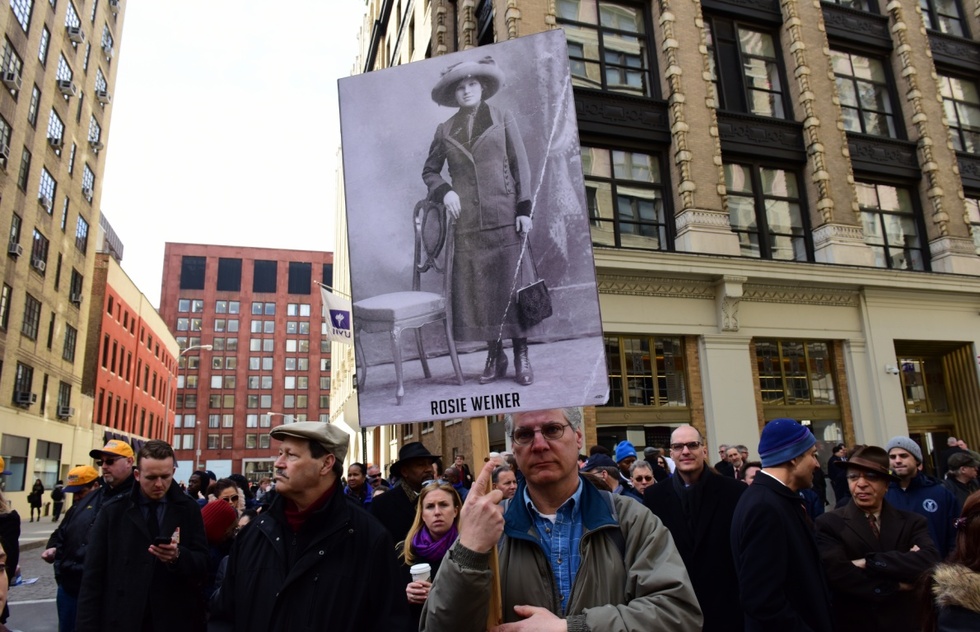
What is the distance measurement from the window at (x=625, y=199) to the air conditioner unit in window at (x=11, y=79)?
3081 centimetres

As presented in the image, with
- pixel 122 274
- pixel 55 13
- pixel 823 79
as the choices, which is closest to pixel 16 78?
pixel 55 13

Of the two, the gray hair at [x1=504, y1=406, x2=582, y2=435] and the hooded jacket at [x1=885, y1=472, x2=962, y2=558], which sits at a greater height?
the gray hair at [x1=504, y1=406, x2=582, y2=435]

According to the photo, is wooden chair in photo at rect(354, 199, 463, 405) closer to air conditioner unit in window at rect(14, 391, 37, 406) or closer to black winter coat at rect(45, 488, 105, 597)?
black winter coat at rect(45, 488, 105, 597)

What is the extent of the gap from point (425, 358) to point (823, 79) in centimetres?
2178

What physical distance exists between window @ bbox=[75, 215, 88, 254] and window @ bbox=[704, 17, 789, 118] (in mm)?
40894

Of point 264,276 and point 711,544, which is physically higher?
→ point 264,276

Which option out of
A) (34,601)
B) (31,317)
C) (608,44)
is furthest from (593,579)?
(31,317)

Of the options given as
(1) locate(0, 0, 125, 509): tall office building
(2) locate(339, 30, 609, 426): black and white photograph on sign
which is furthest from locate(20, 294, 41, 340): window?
(2) locate(339, 30, 609, 426): black and white photograph on sign

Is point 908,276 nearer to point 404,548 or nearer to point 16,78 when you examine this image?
point 404,548

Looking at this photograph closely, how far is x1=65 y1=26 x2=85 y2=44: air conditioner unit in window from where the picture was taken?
40.8 meters

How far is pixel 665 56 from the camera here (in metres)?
18.9

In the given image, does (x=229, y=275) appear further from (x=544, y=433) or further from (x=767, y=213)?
(x=544, y=433)

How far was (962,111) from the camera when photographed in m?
23.3

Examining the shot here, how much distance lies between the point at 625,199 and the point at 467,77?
1569 centimetres
